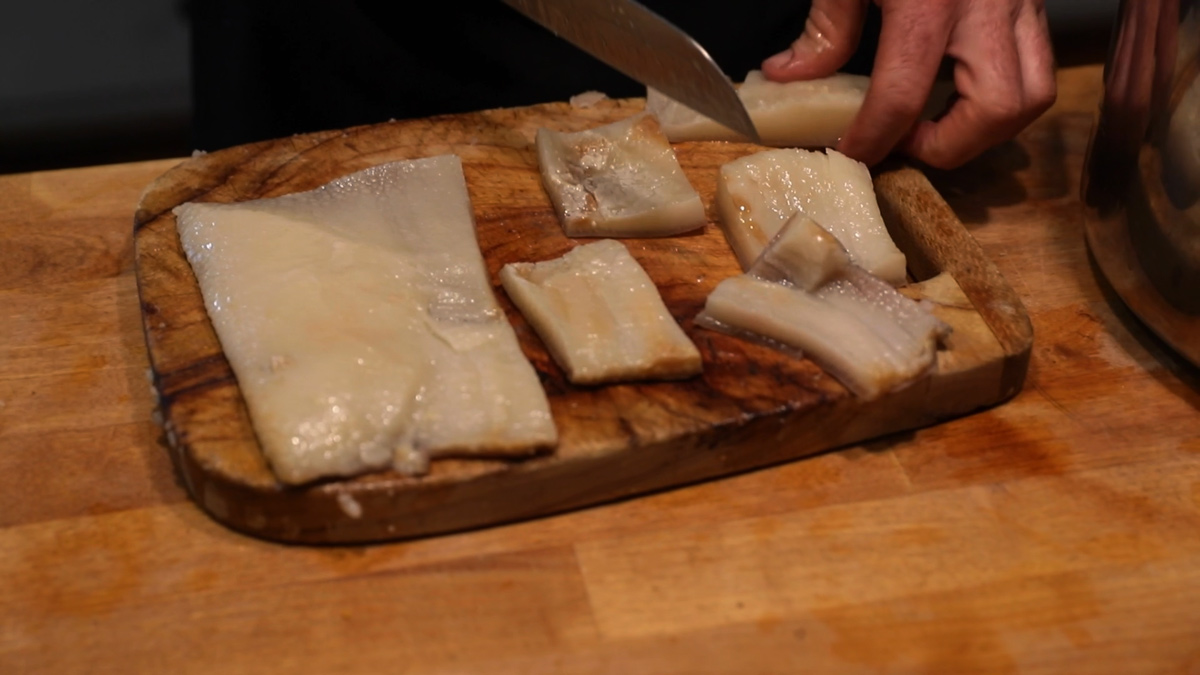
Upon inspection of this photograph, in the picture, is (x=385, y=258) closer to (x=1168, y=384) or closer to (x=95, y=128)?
(x=1168, y=384)

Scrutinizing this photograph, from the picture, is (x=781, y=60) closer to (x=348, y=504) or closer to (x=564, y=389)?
(x=564, y=389)

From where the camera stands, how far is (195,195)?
2.24 m

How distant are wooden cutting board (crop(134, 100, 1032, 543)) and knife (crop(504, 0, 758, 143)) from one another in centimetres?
19

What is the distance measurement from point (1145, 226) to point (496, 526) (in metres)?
1.29

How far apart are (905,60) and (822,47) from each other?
0.29m

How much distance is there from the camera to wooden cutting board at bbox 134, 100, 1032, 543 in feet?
5.50

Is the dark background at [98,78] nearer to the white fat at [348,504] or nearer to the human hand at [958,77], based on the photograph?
the human hand at [958,77]

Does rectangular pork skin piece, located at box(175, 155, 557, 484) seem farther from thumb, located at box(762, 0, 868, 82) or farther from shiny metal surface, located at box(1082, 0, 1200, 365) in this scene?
shiny metal surface, located at box(1082, 0, 1200, 365)

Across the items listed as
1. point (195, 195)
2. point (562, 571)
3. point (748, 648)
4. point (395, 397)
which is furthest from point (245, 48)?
point (748, 648)

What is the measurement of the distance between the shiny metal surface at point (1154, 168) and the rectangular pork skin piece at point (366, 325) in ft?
3.75

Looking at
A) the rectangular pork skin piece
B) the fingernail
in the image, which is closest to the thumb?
the fingernail

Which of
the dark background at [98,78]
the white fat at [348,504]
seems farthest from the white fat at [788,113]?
the dark background at [98,78]

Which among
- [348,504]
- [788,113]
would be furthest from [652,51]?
[348,504]

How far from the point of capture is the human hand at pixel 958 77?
224 cm
